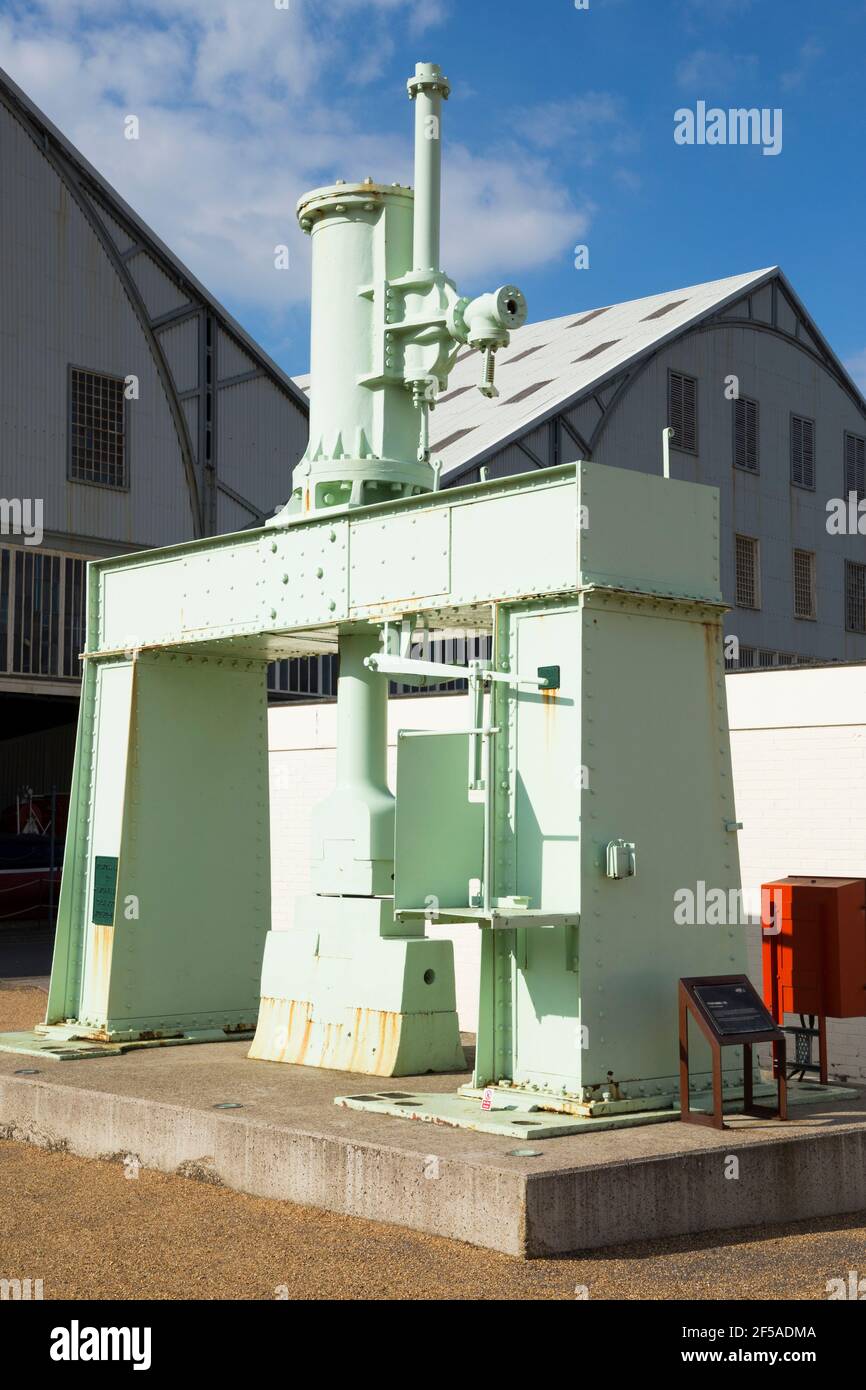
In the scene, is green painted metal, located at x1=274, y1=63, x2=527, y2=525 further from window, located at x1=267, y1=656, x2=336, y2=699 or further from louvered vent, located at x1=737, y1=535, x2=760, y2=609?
louvered vent, located at x1=737, y1=535, x2=760, y2=609

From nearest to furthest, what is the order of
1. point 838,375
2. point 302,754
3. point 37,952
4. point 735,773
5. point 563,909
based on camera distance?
point 563,909, point 735,773, point 302,754, point 37,952, point 838,375

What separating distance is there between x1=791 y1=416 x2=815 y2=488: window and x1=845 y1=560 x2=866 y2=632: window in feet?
8.07

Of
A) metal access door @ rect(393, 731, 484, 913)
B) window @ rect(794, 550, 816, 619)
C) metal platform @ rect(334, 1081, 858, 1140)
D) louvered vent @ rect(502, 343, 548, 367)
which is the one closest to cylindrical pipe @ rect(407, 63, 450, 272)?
metal access door @ rect(393, 731, 484, 913)

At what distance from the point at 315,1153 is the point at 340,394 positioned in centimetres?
564

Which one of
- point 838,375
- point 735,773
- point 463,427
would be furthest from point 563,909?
point 838,375

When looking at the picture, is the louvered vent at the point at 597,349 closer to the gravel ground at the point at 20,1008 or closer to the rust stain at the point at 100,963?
the gravel ground at the point at 20,1008

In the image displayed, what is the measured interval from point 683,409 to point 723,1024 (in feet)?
96.1

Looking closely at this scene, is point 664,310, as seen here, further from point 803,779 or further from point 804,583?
point 803,779

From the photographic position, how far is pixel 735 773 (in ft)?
46.7

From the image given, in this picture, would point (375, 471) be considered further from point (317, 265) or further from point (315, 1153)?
point (315, 1153)

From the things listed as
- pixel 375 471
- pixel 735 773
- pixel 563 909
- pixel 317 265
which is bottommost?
pixel 563 909

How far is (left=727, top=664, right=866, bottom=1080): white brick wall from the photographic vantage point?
13.4 metres

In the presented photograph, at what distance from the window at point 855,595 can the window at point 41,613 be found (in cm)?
2081

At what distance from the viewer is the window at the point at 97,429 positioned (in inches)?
1075
